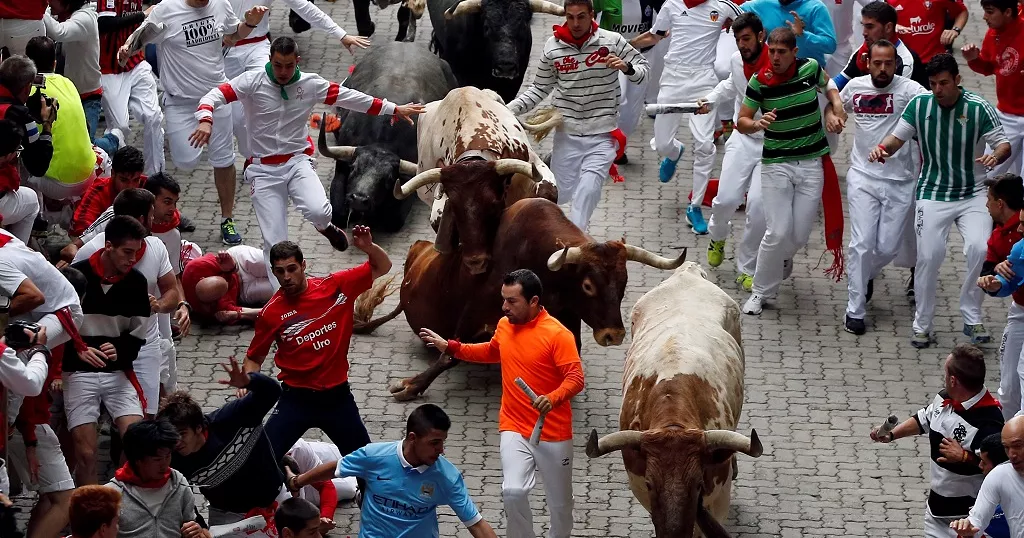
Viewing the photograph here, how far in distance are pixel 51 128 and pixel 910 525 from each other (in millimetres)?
6732

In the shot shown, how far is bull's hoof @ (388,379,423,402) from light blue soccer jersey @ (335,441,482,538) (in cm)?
314

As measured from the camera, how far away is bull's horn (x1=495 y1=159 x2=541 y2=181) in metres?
11.2

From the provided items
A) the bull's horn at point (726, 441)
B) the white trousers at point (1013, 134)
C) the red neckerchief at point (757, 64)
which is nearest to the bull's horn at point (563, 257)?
the bull's horn at point (726, 441)

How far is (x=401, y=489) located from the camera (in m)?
8.18

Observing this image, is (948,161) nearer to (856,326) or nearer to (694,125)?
(856,326)

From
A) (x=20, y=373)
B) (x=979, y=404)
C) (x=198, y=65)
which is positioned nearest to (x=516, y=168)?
(x=198, y=65)

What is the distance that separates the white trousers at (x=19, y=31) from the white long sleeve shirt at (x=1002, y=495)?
8699 millimetres

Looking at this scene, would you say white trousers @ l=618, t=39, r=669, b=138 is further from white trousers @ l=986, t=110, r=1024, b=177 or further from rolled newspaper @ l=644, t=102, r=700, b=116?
white trousers @ l=986, t=110, r=1024, b=177

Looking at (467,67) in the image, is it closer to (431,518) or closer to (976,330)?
(976,330)

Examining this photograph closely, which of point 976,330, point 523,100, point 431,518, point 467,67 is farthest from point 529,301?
point 467,67

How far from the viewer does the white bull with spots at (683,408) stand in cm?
856

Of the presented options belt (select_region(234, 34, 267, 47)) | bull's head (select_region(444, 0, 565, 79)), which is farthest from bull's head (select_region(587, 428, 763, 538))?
belt (select_region(234, 34, 267, 47))

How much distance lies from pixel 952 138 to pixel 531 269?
11.7 ft

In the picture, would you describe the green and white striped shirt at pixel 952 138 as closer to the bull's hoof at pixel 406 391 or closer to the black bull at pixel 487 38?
the black bull at pixel 487 38
